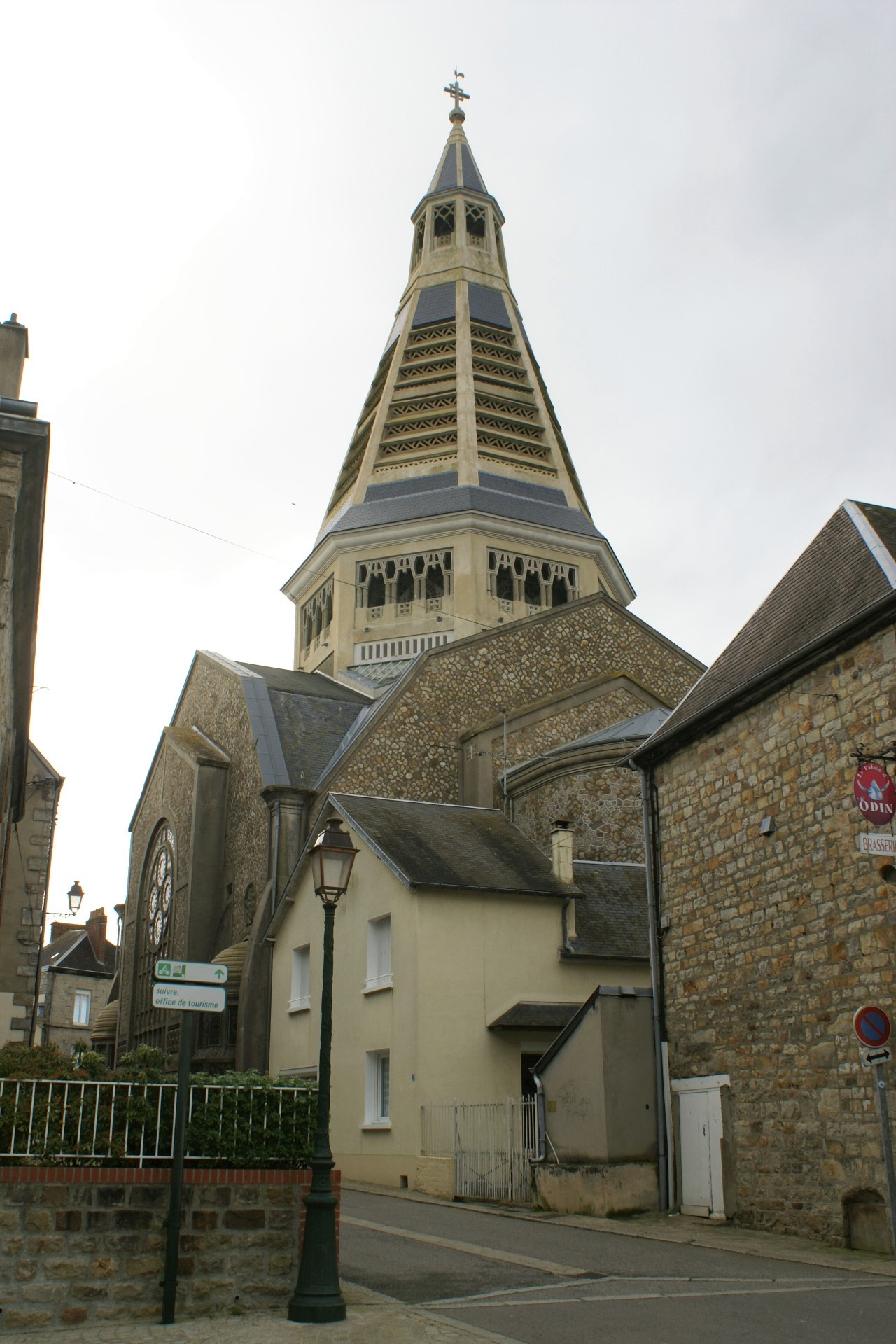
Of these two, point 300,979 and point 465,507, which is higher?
point 465,507

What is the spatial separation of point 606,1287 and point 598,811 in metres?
13.7

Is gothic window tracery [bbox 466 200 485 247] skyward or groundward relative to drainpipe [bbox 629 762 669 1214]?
skyward

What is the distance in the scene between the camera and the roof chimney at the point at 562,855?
18266 mm

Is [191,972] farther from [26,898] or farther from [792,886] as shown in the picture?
[26,898]

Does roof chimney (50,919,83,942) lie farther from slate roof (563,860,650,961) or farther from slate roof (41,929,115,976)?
slate roof (563,860,650,961)

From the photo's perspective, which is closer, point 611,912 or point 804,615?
point 804,615

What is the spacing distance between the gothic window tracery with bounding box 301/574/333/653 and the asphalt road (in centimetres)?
2543

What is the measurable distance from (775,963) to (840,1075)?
136cm

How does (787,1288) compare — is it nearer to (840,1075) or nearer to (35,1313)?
(840,1075)

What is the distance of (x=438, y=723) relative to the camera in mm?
25031

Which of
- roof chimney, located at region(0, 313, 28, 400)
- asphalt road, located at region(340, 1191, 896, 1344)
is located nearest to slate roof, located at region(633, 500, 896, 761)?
asphalt road, located at region(340, 1191, 896, 1344)

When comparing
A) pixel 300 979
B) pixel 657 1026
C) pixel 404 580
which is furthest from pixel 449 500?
pixel 657 1026

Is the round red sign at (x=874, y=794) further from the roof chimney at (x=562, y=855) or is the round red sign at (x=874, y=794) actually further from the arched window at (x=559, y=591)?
the arched window at (x=559, y=591)

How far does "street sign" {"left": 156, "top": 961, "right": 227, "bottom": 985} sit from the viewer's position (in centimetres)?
770
